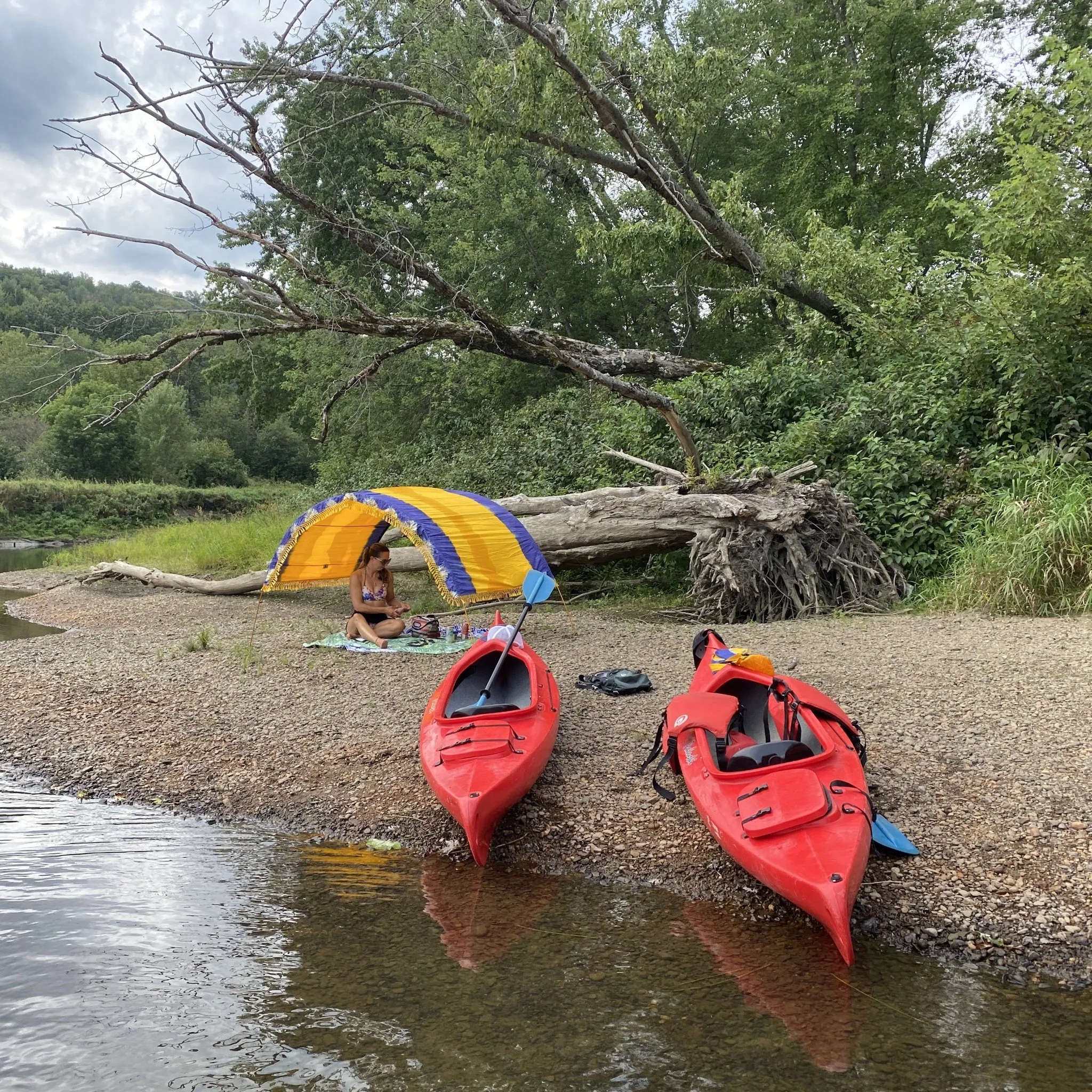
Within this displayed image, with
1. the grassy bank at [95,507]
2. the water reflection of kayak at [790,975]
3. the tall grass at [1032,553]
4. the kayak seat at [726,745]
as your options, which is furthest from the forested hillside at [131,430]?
the water reflection of kayak at [790,975]

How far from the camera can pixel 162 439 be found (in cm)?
4456

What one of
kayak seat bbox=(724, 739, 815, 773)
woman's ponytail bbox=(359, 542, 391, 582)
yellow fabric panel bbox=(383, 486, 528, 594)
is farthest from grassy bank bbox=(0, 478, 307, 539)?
kayak seat bbox=(724, 739, 815, 773)

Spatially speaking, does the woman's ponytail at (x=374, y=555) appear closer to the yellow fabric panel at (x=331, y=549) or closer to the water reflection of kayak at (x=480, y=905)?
the yellow fabric panel at (x=331, y=549)

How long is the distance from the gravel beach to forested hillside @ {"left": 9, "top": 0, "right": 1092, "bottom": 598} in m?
3.61

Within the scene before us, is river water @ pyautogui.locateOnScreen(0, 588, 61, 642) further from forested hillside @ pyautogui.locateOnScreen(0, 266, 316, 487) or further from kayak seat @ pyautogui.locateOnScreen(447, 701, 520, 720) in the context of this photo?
kayak seat @ pyautogui.locateOnScreen(447, 701, 520, 720)

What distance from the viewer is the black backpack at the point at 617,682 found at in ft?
22.9

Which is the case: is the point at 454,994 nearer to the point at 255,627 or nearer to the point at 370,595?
the point at 370,595

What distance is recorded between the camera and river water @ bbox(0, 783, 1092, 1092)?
9.46 feet

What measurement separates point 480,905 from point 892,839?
2015mm

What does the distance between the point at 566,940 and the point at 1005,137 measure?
10219 millimetres

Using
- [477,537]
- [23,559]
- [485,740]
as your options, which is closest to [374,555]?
[477,537]

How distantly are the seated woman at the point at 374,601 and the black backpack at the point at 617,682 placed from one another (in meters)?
2.74

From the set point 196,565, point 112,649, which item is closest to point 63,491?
point 196,565

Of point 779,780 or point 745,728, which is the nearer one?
point 779,780
